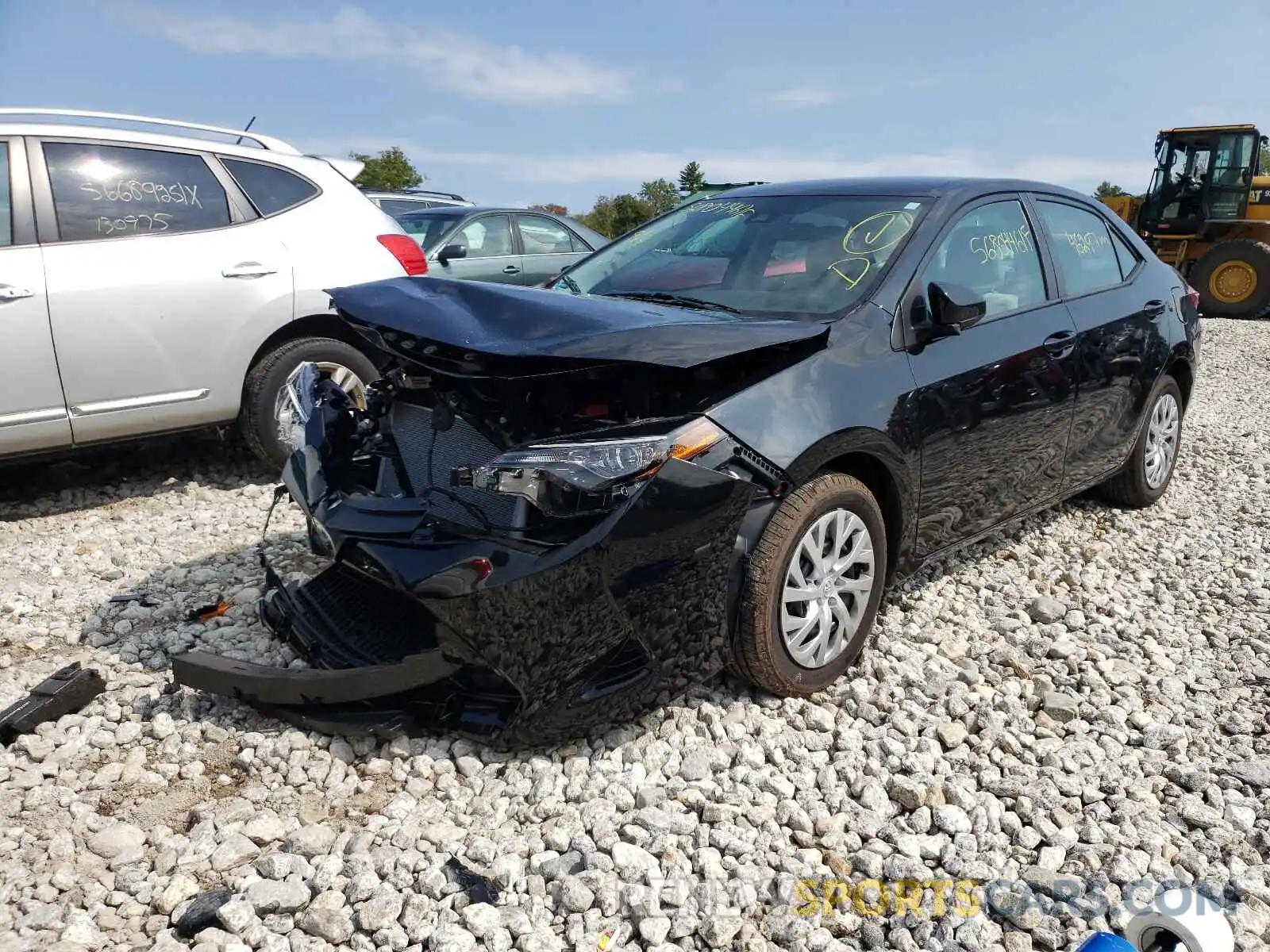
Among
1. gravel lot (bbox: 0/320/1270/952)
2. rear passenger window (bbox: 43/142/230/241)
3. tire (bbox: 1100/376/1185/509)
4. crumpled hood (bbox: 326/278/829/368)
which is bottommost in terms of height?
gravel lot (bbox: 0/320/1270/952)

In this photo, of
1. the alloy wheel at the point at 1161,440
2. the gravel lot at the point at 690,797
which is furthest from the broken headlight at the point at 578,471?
the alloy wheel at the point at 1161,440

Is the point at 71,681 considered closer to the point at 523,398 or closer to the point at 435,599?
the point at 435,599

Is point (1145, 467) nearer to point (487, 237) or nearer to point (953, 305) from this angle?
point (953, 305)

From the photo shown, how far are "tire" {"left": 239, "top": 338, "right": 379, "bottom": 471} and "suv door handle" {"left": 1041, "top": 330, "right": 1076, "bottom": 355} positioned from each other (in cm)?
317

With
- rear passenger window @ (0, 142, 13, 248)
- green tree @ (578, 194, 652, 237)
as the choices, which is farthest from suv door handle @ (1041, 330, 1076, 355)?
green tree @ (578, 194, 652, 237)

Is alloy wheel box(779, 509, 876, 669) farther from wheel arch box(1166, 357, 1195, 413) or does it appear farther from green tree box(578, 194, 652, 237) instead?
green tree box(578, 194, 652, 237)

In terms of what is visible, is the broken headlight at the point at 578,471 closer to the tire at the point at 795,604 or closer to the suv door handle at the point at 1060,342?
the tire at the point at 795,604

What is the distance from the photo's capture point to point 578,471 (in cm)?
244

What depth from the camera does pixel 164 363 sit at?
473cm

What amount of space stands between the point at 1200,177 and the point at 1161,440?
42.7 ft

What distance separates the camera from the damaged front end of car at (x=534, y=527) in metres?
2.46

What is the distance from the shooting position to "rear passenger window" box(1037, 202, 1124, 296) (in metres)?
4.20

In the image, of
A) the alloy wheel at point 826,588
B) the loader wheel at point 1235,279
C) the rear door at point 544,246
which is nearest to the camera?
the alloy wheel at point 826,588

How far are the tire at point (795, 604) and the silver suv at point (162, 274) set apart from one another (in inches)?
120
